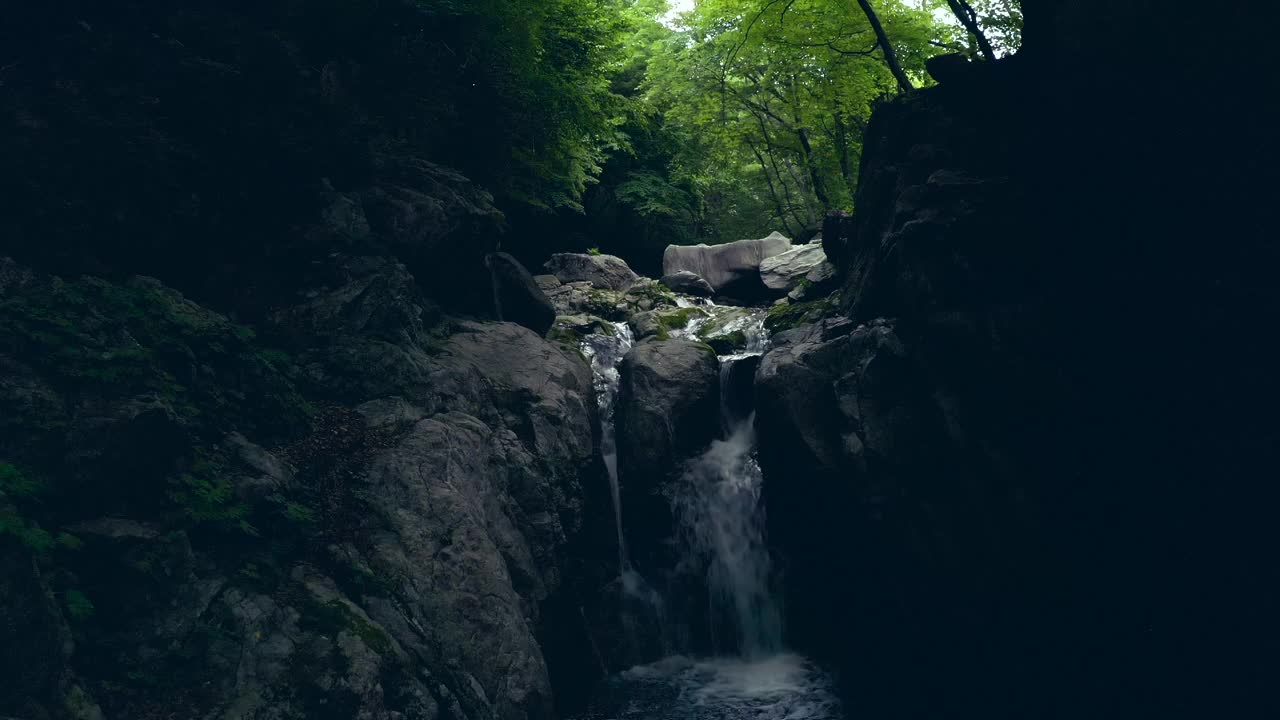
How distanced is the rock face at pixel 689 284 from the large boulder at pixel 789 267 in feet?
5.56

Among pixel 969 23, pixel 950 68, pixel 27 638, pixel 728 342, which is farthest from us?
pixel 728 342

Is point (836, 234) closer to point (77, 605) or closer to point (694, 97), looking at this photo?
point (694, 97)

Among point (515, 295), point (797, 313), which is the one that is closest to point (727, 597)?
point (797, 313)

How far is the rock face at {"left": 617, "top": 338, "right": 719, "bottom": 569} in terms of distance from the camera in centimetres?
1384

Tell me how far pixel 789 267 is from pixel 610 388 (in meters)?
8.02

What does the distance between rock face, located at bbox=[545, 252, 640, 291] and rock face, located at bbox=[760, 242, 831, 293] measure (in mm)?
3944

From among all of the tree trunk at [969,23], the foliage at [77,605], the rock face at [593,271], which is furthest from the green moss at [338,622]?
the rock face at [593,271]

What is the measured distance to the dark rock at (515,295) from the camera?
15.2 meters

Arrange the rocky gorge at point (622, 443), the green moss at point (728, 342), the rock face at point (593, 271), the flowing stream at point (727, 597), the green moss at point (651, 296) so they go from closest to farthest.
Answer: the rocky gorge at point (622, 443)
the flowing stream at point (727, 597)
the green moss at point (728, 342)
the green moss at point (651, 296)
the rock face at point (593, 271)

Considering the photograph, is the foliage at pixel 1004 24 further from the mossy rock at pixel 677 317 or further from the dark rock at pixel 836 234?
the mossy rock at pixel 677 317

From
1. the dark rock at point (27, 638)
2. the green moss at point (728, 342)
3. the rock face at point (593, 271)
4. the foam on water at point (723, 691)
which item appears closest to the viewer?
the dark rock at point (27, 638)

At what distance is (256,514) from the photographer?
7219mm

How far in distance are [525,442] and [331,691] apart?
217 inches

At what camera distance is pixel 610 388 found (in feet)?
50.8
